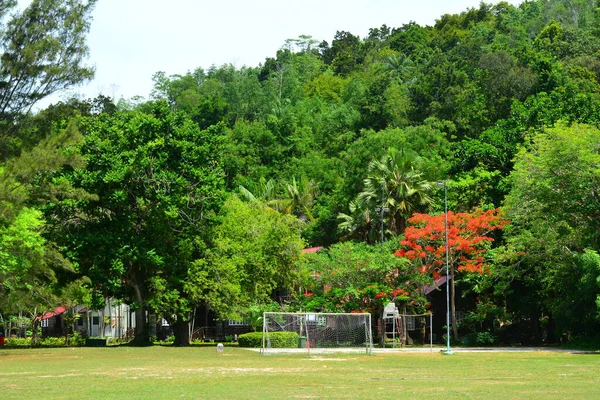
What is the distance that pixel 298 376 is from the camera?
26.0 m

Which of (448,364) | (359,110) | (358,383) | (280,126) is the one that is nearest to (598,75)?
(359,110)

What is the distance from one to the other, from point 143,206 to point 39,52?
1007 centimetres

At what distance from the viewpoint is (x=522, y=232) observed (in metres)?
47.4

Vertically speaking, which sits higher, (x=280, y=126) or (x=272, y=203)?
(x=280, y=126)

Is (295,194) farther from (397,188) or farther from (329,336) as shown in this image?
(329,336)

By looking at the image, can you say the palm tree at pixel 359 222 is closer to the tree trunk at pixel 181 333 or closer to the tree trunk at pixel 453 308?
the tree trunk at pixel 453 308

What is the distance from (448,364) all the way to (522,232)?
56.8 ft

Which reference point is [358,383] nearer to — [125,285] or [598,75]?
[125,285]

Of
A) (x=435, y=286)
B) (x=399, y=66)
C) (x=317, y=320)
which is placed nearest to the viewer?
(x=317, y=320)

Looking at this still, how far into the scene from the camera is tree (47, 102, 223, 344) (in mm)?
45656

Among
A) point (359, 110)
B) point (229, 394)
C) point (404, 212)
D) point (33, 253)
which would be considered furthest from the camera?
point (359, 110)

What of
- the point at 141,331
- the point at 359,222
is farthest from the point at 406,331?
the point at 141,331

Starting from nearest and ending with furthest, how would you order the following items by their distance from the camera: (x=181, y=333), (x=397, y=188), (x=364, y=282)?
(x=364, y=282), (x=181, y=333), (x=397, y=188)

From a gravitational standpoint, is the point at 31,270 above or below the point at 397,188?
below
